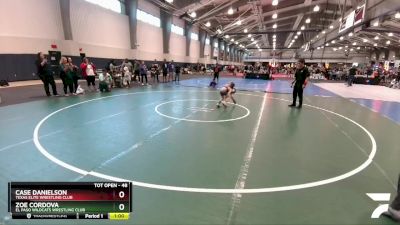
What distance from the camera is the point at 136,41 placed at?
28.2 metres

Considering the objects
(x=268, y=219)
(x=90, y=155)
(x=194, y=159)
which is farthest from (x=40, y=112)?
(x=268, y=219)

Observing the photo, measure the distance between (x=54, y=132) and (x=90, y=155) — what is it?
7.46ft

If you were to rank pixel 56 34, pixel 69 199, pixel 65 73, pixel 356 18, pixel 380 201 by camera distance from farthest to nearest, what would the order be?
pixel 56 34 < pixel 356 18 < pixel 65 73 < pixel 380 201 < pixel 69 199

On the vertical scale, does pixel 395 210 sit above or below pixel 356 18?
below

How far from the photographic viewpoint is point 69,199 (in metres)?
2.44

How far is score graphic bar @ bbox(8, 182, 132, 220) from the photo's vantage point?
2.43m

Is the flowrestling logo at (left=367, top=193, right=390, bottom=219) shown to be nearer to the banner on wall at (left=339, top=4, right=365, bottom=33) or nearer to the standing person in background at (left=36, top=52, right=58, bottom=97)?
the standing person in background at (left=36, top=52, right=58, bottom=97)

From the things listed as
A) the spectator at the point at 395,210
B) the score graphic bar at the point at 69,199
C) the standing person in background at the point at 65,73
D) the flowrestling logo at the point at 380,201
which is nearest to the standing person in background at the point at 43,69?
the standing person in background at the point at 65,73

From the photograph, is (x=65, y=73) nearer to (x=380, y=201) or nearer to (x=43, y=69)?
(x=43, y=69)

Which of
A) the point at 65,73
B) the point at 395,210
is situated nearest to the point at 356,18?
the point at 395,210

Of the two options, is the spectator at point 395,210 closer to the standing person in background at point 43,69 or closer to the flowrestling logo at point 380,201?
the flowrestling logo at point 380,201

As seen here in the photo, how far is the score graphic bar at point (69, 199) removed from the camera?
2434 millimetres

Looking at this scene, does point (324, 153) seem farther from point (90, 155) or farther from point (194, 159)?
point (90, 155)

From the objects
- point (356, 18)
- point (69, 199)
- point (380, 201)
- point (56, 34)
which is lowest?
point (380, 201)
